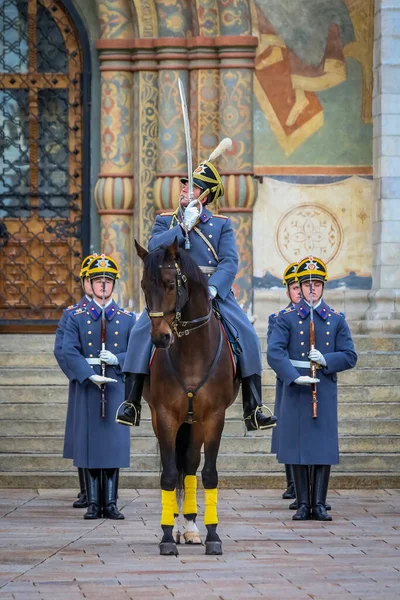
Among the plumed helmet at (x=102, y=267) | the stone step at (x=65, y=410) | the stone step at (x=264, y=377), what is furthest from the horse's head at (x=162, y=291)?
the stone step at (x=264, y=377)

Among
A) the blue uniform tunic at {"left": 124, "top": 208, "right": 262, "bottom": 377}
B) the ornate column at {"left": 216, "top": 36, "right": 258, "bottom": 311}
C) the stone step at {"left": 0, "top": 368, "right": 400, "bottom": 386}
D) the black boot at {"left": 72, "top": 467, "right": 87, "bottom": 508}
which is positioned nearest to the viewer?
the blue uniform tunic at {"left": 124, "top": 208, "right": 262, "bottom": 377}

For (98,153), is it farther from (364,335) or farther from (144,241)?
(364,335)

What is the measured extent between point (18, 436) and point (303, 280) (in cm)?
347

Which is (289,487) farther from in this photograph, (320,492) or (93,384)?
(93,384)

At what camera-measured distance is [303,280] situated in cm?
→ 1175

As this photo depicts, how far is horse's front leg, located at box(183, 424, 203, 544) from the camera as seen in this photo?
33.3ft

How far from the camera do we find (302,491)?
11.6 m

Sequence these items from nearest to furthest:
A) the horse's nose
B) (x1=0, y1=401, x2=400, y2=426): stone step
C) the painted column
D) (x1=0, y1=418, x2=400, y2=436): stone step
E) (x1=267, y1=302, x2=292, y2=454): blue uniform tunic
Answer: the horse's nose, (x1=267, y1=302, x2=292, y2=454): blue uniform tunic, (x1=0, y1=418, x2=400, y2=436): stone step, (x1=0, y1=401, x2=400, y2=426): stone step, the painted column

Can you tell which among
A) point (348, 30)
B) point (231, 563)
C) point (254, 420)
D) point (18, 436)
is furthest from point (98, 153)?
point (231, 563)

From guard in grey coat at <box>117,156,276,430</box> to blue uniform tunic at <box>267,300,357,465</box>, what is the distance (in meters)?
1.38

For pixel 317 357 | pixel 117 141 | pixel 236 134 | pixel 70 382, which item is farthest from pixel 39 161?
pixel 317 357

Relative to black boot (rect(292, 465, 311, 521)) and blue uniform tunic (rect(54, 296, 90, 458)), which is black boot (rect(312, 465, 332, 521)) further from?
blue uniform tunic (rect(54, 296, 90, 458))

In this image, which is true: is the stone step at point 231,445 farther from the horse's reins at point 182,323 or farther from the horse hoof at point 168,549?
the horse hoof at point 168,549

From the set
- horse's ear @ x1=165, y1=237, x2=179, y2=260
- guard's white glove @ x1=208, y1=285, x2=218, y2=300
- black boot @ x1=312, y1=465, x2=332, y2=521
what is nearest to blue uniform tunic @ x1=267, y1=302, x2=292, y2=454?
black boot @ x1=312, y1=465, x2=332, y2=521
